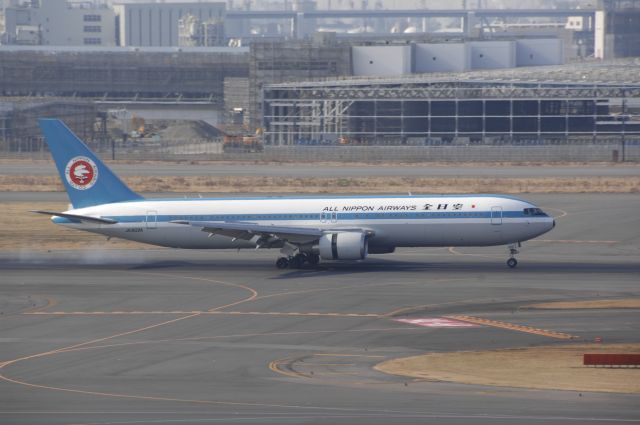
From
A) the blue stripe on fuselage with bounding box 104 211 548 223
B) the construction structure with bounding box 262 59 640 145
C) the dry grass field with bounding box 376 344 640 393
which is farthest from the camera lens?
the construction structure with bounding box 262 59 640 145

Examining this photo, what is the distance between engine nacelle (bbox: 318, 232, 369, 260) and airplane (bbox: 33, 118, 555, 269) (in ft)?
0.17

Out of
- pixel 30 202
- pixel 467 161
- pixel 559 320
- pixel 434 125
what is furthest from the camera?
pixel 434 125

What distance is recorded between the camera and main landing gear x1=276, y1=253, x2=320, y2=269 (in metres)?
59.9

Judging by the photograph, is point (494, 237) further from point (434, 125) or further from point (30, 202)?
point (434, 125)

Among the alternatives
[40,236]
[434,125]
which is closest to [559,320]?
[40,236]

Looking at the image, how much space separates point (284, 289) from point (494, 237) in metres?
12.3

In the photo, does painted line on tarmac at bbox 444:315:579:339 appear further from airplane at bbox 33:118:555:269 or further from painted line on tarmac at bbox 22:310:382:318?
airplane at bbox 33:118:555:269

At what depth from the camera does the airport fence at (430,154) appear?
13738cm


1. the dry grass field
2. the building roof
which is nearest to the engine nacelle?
the dry grass field

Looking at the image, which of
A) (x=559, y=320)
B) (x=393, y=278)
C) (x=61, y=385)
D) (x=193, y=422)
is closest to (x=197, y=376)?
(x=61, y=385)

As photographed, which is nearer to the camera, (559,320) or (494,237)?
(559,320)

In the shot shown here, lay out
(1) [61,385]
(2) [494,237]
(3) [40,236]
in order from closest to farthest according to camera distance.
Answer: (1) [61,385] → (2) [494,237] → (3) [40,236]

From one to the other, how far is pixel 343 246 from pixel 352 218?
7.89 feet

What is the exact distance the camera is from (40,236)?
74500mm
